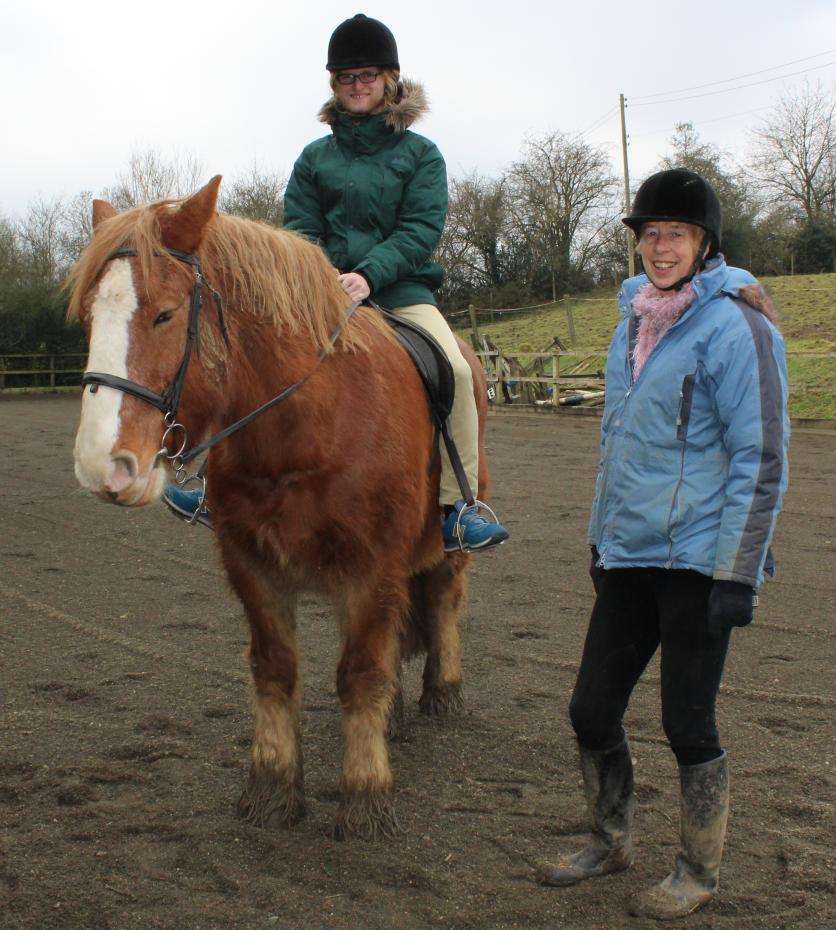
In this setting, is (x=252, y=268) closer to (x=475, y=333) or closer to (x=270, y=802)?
(x=270, y=802)

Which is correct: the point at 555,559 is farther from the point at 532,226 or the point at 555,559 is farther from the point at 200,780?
the point at 532,226

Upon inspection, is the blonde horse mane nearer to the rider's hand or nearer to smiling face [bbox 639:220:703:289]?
the rider's hand

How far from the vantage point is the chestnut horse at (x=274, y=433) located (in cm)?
278

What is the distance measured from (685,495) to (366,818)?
5.51 ft

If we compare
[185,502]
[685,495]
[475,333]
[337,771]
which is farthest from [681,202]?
[475,333]

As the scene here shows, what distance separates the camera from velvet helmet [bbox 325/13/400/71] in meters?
4.15

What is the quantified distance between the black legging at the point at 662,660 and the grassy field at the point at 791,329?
11.2 m

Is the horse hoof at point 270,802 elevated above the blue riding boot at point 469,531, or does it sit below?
below

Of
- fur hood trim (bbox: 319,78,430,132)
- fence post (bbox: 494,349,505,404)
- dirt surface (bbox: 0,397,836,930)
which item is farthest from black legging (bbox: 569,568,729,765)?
fence post (bbox: 494,349,505,404)

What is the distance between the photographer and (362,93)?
421 cm

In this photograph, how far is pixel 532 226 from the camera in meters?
39.8

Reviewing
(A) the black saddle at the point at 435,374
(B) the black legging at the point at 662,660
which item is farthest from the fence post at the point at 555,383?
(B) the black legging at the point at 662,660

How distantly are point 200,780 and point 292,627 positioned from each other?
2.58 ft

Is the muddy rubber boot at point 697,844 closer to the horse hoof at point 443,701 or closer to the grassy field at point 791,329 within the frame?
the horse hoof at point 443,701
